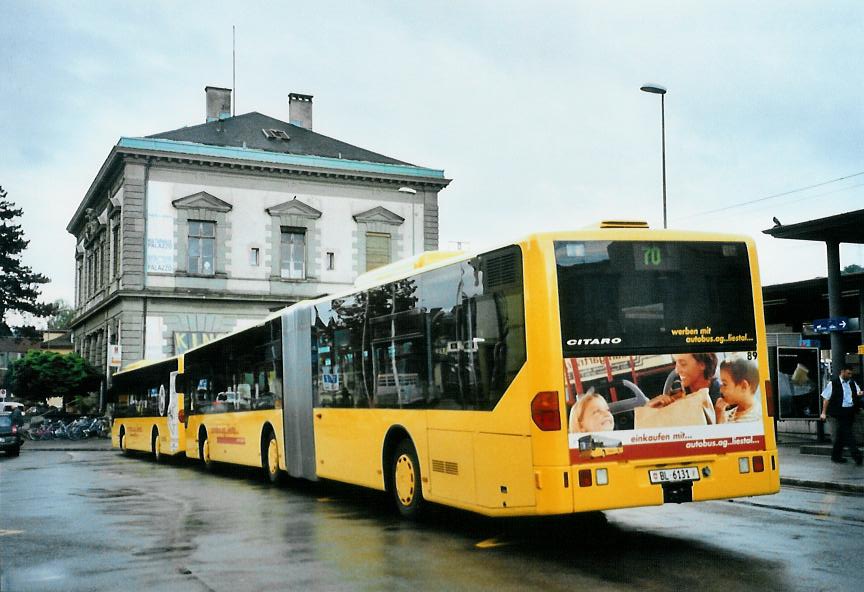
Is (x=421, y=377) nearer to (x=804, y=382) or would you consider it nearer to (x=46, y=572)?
(x=46, y=572)

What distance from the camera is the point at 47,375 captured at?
161 ft

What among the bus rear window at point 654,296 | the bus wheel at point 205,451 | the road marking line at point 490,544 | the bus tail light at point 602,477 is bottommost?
the road marking line at point 490,544

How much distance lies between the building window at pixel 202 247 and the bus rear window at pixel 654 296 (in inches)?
1580

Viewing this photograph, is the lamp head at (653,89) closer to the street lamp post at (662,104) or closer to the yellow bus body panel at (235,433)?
the street lamp post at (662,104)

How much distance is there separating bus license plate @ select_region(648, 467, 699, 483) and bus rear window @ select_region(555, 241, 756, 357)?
1.11 meters

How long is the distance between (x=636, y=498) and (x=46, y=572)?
5.20m

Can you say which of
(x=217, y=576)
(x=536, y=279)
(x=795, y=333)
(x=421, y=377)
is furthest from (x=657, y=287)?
(x=795, y=333)

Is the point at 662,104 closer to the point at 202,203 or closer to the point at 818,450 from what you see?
the point at 818,450

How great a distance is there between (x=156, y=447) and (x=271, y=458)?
1174 centimetres

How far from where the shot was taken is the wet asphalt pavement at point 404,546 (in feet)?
26.8

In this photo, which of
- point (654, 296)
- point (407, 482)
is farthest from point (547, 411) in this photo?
point (407, 482)

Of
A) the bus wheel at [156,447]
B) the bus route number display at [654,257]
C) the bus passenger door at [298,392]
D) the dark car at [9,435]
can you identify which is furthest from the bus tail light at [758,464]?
the dark car at [9,435]

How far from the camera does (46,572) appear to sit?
886 cm

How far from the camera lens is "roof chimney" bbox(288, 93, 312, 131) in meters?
55.7
